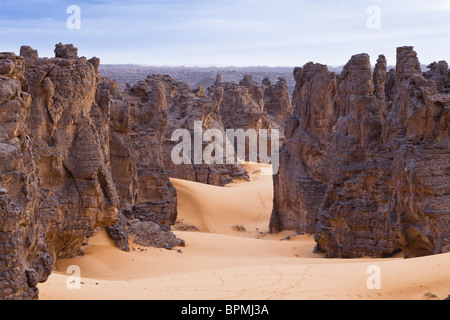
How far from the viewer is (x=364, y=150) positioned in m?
17.4

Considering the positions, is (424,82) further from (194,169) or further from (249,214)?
(194,169)

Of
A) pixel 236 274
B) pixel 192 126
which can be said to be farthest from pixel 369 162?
pixel 192 126

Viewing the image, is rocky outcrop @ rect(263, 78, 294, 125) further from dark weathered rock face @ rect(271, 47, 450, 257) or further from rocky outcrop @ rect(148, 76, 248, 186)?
dark weathered rock face @ rect(271, 47, 450, 257)

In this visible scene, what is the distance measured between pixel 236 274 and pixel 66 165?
14.8ft

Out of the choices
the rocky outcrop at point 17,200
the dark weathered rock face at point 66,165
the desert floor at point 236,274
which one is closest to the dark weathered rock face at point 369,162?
the desert floor at point 236,274

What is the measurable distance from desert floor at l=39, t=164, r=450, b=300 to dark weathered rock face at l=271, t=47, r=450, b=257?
1.26m

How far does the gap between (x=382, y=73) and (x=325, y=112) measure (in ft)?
16.4

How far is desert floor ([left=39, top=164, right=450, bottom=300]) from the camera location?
9445mm

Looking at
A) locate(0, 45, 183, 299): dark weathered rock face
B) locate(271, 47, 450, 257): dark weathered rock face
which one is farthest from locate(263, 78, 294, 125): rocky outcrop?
locate(0, 45, 183, 299): dark weathered rock face

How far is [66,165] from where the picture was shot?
41.1 ft

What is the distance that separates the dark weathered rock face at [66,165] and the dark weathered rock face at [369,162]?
523 centimetres

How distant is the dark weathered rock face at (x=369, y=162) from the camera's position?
43.6 feet

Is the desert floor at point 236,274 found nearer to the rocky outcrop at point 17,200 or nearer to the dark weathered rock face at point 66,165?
the dark weathered rock face at point 66,165

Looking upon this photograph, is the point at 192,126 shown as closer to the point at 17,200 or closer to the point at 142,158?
the point at 142,158
